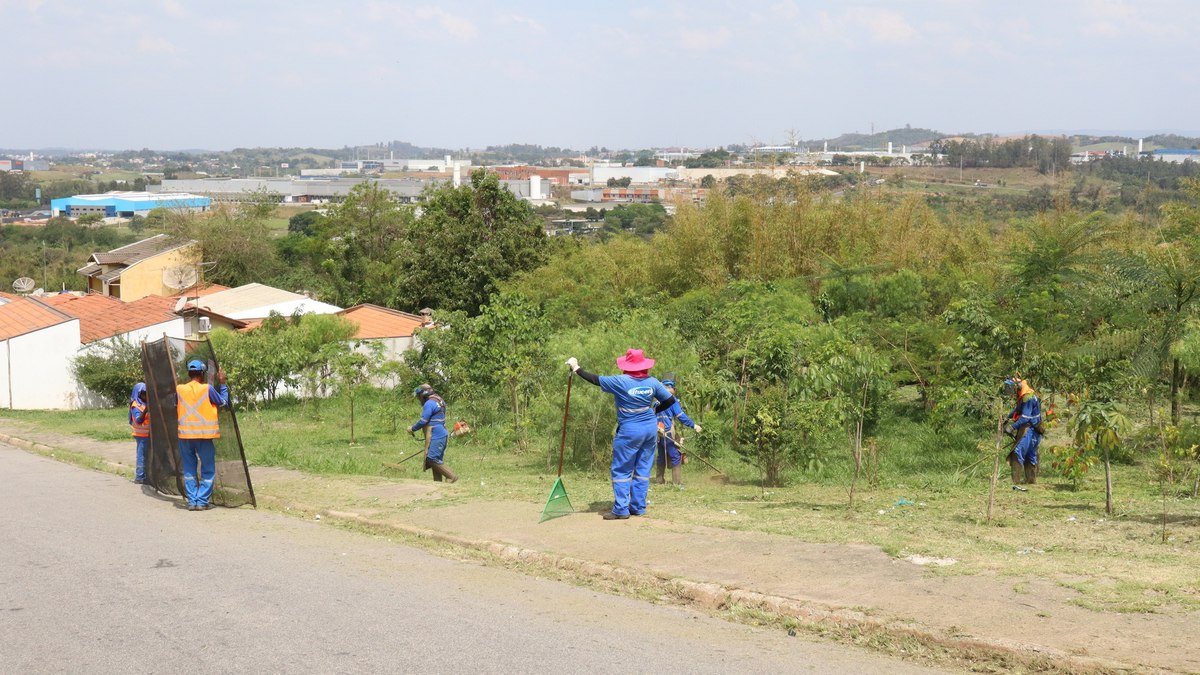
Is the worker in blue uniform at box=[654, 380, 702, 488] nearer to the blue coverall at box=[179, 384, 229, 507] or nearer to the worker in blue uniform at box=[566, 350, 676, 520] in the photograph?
the worker in blue uniform at box=[566, 350, 676, 520]

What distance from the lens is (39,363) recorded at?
29.8 meters

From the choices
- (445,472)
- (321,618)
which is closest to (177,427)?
(445,472)

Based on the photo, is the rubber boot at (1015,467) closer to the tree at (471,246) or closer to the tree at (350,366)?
the tree at (350,366)

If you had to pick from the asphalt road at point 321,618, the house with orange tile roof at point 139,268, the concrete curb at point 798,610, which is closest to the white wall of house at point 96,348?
the house with orange tile roof at point 139,268

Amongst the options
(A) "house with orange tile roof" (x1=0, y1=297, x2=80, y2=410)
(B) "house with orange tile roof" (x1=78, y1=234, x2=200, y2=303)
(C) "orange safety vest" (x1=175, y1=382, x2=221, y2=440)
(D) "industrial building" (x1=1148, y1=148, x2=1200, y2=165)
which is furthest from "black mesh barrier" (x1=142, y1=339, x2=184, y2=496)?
(D) "industrial building" (x1=1148, y1=148, x2=1200, y2=165)

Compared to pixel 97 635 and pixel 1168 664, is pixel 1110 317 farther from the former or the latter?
pixel 97 635

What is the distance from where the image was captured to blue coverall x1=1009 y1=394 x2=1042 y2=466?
13.5 meters

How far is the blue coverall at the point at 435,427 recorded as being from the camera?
14641 millimetres

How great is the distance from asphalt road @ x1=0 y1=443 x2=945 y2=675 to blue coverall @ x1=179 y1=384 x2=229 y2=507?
1569 millimetres

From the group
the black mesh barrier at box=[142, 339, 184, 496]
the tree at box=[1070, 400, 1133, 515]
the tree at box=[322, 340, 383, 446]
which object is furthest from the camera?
the tree at box=[322, 340, 383, 446]

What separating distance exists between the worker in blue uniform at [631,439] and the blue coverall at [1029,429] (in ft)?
17.5

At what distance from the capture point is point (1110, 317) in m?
17.3

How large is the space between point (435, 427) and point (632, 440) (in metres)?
4.86

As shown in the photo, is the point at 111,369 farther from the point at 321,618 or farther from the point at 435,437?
the point at 321,618
